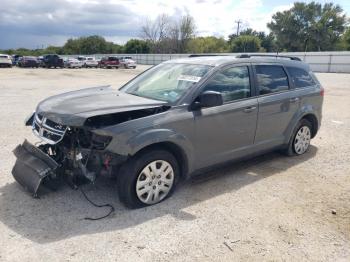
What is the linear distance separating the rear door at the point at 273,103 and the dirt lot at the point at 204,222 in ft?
1.78

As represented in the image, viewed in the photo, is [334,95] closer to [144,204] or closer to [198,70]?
[198,70]

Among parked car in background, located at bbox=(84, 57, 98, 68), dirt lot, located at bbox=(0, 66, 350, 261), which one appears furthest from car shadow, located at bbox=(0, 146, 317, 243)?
parked car in background, located at bbox=(84, 57, 98, 68)

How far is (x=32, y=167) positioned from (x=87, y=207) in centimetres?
80

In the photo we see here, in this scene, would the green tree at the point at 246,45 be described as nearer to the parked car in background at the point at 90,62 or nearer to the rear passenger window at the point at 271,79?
the parked car in background at the point at 90,62

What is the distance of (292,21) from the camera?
243 ft

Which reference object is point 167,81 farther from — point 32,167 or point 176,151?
point 32,167

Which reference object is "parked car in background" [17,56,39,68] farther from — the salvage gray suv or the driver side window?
the driver side window

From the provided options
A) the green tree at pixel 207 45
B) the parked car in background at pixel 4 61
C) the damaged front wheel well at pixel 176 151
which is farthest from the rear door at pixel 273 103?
the green tree at pixel 207 45

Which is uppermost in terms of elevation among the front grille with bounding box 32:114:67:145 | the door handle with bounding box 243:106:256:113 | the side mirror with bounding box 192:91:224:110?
the side mirror with bounding box 192:91:224:110

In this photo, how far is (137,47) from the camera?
3002 inches

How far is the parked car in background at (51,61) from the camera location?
40094mm

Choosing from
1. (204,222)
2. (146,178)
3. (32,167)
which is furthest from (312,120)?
(32,167)

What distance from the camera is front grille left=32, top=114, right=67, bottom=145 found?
12.6 ft

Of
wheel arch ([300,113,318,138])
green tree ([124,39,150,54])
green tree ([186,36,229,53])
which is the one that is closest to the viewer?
wheel arch ([300,113,318,138])
